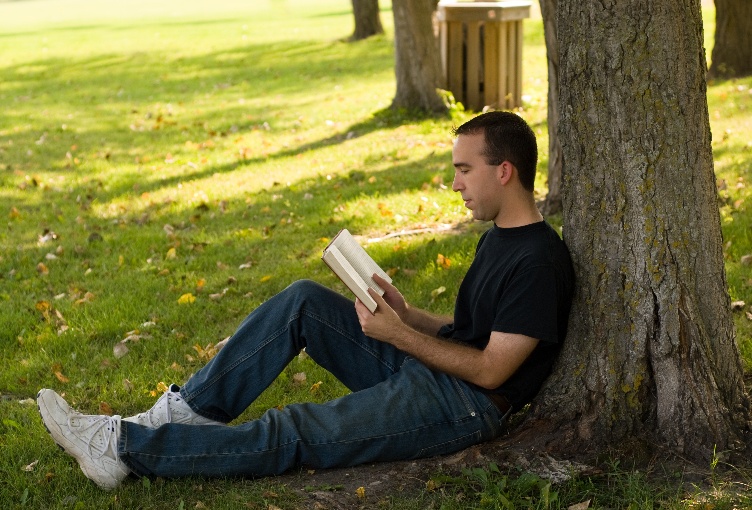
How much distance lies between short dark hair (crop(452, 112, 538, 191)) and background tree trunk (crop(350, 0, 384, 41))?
16990 mm

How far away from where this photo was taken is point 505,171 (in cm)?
348

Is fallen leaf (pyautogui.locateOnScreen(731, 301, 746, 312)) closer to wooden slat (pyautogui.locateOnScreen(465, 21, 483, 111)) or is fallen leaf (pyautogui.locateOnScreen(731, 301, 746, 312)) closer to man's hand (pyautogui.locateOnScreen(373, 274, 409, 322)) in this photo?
man's hand (pyautogui.locateOnScreen(373, 274, 409, 322))

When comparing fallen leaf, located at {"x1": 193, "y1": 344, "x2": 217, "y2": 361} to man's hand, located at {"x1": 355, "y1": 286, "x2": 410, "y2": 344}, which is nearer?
man's hand, located at {"x1": 355, "y1": 286, "x2": 410, "y2": 344}

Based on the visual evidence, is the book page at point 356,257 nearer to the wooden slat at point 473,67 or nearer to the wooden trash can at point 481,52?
the wooden trash can at point 481,52

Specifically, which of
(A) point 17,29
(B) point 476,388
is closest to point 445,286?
(B) point 476,388

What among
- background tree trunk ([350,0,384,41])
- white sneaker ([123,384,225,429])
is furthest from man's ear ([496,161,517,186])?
background tree trunk ([350,0,384,41])

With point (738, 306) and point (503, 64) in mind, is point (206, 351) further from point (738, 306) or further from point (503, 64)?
point (503, 64)

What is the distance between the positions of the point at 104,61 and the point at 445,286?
51.4 ft

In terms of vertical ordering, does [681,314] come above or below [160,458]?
above

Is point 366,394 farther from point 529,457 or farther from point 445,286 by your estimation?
point 445,286

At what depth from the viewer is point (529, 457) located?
351 centimetres

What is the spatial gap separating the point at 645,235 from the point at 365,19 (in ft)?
57.2

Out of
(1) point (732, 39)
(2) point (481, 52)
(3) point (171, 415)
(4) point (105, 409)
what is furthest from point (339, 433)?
(1) point (732, 39)

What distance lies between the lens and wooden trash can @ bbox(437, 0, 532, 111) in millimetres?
10914
